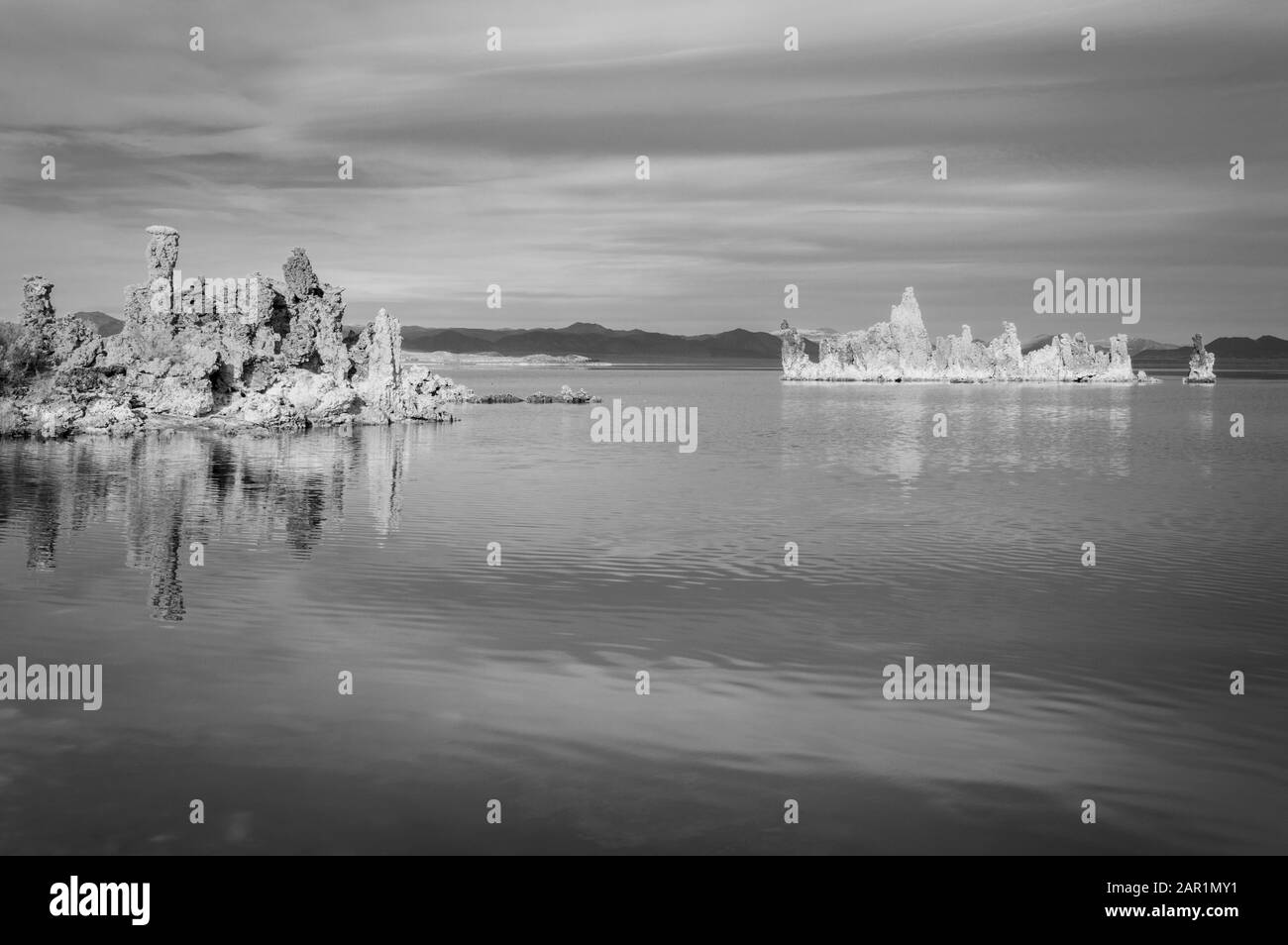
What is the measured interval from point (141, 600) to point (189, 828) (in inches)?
468

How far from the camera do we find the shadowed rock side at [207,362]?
60.2 m

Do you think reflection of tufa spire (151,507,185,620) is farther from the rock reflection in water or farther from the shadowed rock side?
the shadowed rock side

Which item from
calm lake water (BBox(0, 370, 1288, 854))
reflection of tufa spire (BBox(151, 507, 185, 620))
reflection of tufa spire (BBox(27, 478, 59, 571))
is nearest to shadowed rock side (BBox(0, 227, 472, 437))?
calm lake water (BBox(0, 370, 1288, 854))

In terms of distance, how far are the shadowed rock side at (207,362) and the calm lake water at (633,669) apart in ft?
68.4

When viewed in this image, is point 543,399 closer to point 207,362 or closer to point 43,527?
point 207,362

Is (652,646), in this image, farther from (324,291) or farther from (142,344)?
(324,291)

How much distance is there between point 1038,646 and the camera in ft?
62.9

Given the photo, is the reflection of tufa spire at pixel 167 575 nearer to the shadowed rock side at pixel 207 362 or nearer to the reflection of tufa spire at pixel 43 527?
the reflection of tufa spire at pixel 43 527

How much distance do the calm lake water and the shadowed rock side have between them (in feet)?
68.4

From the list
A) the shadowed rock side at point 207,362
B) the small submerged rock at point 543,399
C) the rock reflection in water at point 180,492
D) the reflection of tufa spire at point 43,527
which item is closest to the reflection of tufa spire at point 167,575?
the rock reflection in water at point 180,492

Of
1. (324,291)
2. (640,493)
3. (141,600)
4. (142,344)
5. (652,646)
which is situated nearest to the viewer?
(652,646)
